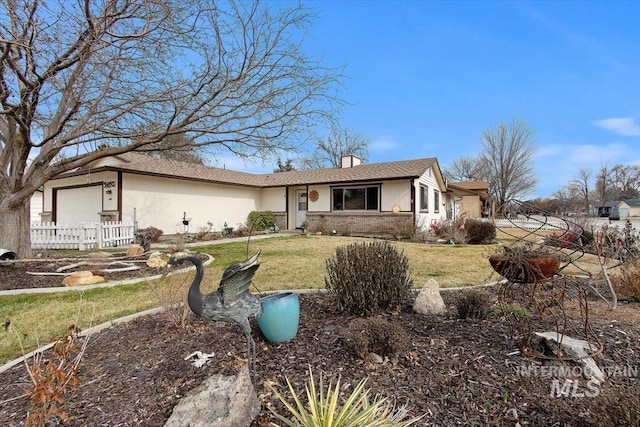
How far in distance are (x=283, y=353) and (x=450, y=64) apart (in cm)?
1034

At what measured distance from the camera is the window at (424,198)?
54.1 ft

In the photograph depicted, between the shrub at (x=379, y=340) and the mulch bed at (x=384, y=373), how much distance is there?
0.10 meters

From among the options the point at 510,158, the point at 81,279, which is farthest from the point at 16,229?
the point at 510,158

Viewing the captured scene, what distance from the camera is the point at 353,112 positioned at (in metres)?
6.96

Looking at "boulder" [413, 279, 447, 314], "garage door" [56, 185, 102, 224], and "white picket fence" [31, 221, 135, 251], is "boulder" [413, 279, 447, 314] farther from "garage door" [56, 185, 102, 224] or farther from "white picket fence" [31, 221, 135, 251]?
"garage door" [56, 185, 102, 224]

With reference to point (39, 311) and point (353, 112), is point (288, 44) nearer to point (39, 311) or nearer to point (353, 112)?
point (353, 112)

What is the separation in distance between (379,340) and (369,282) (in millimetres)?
1028

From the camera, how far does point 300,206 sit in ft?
63.7

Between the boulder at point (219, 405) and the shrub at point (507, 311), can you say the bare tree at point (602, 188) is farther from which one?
the boulder at point (219, 405)

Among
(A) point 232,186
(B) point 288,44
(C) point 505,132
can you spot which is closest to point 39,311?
(B) point 288,44

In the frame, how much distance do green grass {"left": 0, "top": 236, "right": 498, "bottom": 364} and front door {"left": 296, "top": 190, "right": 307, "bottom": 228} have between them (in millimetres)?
9963

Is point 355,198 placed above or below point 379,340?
above

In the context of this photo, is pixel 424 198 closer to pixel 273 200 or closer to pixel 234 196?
pixel 273 200
